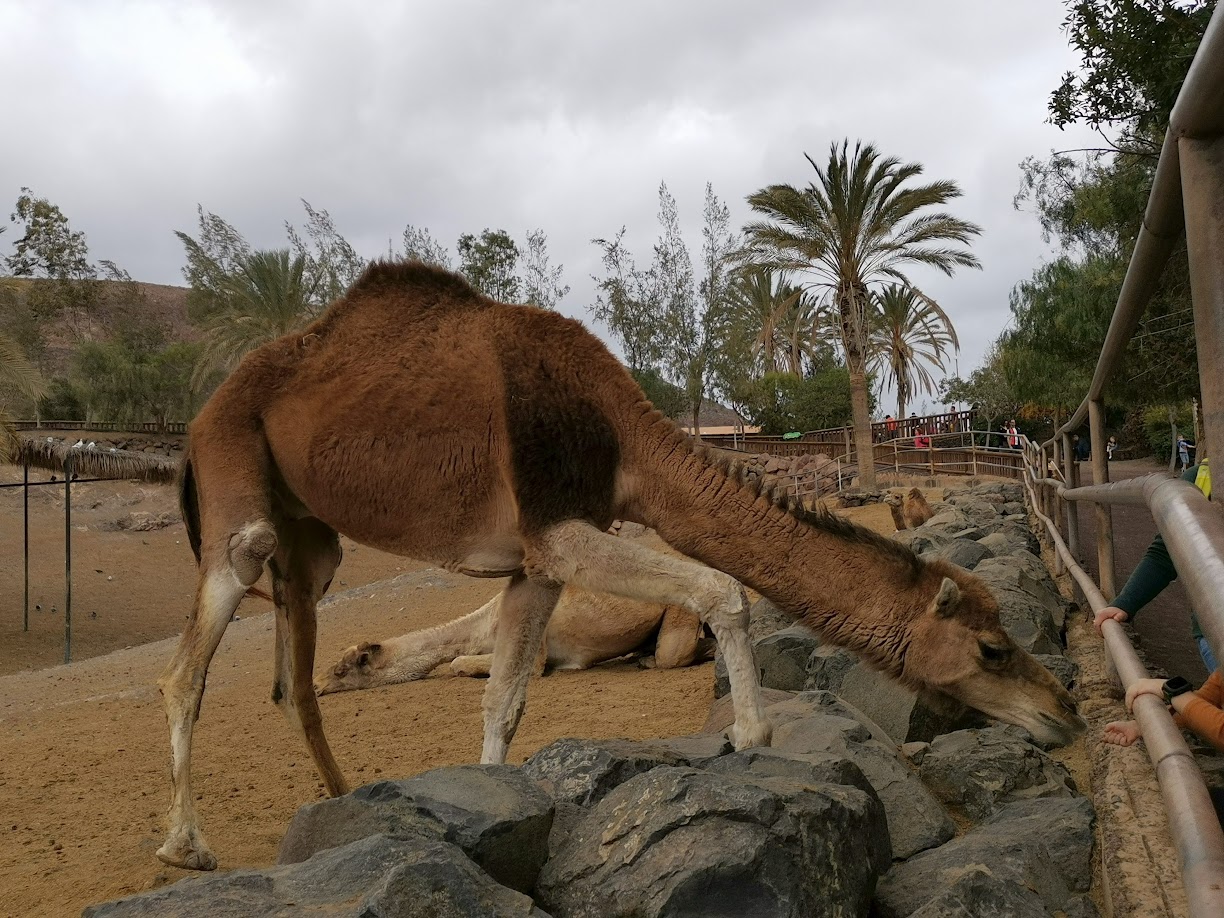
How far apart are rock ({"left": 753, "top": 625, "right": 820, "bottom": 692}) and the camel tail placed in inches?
132

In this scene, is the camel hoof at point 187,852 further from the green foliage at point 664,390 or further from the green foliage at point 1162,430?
the green foliage at point 1162,430

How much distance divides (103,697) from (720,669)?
7.13 m

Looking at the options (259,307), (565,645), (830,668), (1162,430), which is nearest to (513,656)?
(830,668)

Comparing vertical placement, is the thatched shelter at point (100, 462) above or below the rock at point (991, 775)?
above

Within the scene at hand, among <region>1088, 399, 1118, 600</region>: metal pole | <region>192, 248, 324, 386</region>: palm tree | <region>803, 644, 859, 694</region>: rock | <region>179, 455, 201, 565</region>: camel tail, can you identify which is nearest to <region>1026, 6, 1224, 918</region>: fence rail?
<region>803, 644, 859, 694</region>: rock

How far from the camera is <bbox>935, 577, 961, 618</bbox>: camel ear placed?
167 inches

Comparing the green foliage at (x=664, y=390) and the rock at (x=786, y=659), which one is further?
the green foliage at (x=664, y=390)

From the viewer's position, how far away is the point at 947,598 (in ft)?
14.1

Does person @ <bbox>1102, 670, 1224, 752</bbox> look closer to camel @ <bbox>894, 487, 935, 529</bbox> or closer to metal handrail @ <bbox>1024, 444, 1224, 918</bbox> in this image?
metal handrail @ <bbox>1024, 444, 1224, 918</bbox>

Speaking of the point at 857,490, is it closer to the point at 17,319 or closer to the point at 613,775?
the point at 613,775

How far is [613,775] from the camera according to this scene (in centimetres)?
321

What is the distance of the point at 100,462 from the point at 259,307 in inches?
775

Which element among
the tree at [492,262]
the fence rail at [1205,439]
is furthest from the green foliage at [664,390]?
the fence rail at [1205,439]

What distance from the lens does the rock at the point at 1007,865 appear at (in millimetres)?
2738
